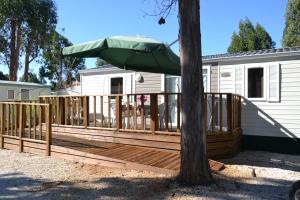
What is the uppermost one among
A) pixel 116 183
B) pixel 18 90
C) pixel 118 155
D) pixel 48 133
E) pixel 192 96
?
→ pixel 18 90

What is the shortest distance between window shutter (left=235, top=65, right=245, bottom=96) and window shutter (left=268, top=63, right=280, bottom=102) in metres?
0.71

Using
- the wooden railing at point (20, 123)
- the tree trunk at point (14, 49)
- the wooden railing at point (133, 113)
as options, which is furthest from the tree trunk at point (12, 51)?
the wooden railing at point (20, 123)

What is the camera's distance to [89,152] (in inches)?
262

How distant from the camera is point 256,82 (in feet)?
31.6

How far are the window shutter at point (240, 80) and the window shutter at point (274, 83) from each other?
0.71m

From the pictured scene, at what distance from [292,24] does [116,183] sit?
67.0ft

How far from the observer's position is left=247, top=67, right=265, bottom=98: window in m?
9.52

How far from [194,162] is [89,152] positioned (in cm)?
243

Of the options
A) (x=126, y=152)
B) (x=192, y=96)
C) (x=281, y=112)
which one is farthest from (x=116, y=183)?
(x=281, y=112)

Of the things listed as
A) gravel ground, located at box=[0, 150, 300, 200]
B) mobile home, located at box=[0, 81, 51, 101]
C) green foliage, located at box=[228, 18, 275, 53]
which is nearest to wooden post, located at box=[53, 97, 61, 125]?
gravel ground, located at box=[0, 150, 300, 200]

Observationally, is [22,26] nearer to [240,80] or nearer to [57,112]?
[57,112]

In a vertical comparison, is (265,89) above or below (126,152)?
above

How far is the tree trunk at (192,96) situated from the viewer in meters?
4.98

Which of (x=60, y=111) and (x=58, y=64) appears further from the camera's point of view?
(x=58, y=64)
